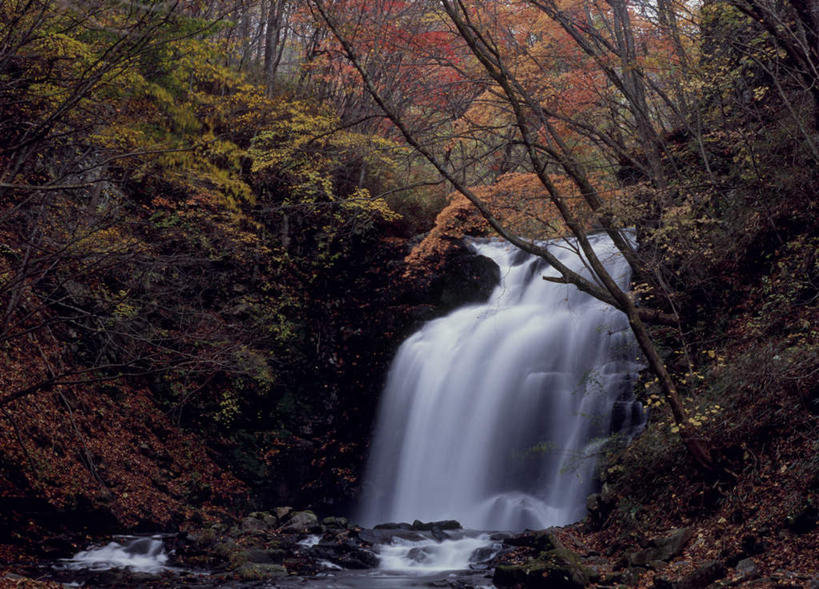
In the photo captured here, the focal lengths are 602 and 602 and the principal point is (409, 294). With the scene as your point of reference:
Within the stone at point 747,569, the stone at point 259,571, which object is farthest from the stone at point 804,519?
the stone at point 259,571

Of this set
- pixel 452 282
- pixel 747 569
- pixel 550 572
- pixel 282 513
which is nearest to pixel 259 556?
pixel 282 513

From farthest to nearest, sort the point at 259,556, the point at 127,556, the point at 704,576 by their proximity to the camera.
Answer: the point at 259,556, the point at 127,556, the point at 704,576

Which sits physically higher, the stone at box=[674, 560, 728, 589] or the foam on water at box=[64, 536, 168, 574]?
the stone at box=[674, 560, 728, 589]

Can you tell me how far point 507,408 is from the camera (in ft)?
40.9

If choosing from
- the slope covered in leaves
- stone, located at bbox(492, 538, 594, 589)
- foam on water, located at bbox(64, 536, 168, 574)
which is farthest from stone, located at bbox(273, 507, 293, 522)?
stone, located at bbox(492, 538, 594, 589)

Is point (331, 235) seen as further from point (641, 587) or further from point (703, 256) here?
point (641, 587)

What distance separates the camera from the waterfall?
10.7 metres

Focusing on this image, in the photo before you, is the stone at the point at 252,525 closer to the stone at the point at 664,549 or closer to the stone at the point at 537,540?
the stone at the point at 537,540

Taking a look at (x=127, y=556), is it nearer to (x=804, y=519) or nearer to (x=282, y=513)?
(x=282, y=513)

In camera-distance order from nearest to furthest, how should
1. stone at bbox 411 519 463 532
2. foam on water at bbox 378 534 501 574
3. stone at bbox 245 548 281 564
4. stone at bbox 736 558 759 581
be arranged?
1. stone at bbox 736 558 759 581
2. stone at bbox 245 548 281 564
3. foam on water at bbox 378 534 501 574
4. stone at bbox 411 519 463 532

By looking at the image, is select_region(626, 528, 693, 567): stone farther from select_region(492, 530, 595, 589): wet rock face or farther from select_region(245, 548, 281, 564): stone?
select_region(245, 548, 281, 564): stone

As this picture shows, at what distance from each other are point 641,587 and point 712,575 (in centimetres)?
81

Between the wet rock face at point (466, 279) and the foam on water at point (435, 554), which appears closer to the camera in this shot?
the foam on water at point (435, 554)

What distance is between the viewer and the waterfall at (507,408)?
10.7 m
